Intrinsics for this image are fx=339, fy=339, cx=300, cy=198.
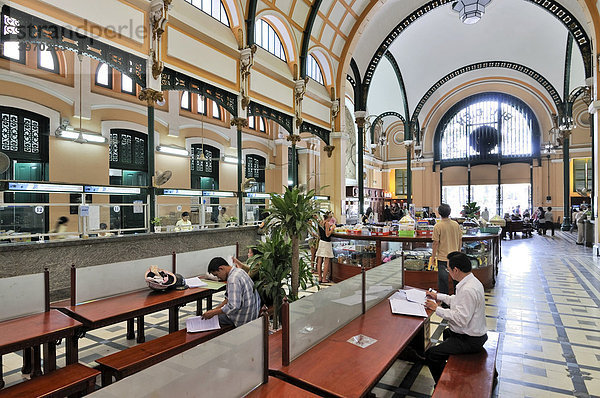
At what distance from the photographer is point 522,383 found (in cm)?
319

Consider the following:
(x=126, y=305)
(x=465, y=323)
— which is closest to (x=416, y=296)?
(x=465, y=323)

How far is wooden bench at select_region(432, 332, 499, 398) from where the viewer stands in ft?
7.34

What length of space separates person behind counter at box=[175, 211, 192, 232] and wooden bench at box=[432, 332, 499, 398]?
6183mm

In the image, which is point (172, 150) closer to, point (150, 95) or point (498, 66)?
point (150, 95)

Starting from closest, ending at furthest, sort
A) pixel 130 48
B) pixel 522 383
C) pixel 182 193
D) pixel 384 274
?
1. pixel 522 383
2. pixel 384 274
3. pixel 130 48
4. pixel 182 193

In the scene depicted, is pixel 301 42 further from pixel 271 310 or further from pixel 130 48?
pixel 271 310

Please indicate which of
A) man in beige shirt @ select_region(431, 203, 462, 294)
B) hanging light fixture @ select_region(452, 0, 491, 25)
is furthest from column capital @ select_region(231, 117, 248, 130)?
hanging light fixture @ select_region(452, 0, 491, 25)

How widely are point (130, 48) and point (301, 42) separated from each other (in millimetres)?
6298

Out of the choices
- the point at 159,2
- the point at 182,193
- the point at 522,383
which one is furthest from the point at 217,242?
the point at 522,383

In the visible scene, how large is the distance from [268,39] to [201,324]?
32.2 ft

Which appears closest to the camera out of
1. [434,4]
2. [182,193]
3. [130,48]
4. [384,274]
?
[384,274]

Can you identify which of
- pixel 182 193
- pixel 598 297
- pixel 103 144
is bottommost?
pixel 598 297

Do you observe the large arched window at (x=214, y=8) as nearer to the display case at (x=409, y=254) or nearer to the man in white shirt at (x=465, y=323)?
the display case at (x=409, y=254)

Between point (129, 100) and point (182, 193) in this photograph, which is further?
point (129, 100)
